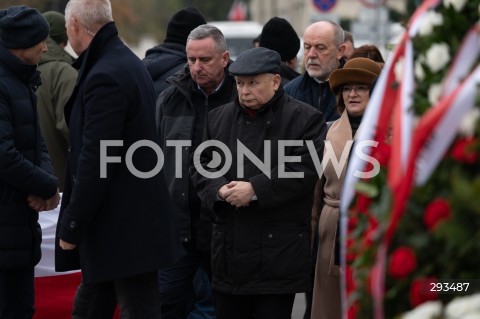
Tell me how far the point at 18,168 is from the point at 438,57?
338 cm

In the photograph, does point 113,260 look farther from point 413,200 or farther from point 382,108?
point 413,200

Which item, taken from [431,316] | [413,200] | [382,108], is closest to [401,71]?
[382,108]

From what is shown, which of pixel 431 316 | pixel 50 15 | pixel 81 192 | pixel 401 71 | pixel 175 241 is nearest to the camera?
pixel 431 316

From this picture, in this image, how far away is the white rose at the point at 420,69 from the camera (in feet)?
12.2

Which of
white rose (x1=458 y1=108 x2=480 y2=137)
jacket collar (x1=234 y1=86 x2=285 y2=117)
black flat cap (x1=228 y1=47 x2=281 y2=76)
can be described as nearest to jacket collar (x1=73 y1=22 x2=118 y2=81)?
black flat cap (x1=228 y1=47 x2=281 y2=76)

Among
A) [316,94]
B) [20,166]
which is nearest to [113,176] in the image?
[20,166]

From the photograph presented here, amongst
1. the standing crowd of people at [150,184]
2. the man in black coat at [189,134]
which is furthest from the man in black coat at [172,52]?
the standing crowd of people at [150,184]

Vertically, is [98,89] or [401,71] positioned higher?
[401,71]

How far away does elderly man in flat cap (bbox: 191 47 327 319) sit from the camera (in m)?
6.40

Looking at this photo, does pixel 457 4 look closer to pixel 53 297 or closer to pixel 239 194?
pixel 239 194

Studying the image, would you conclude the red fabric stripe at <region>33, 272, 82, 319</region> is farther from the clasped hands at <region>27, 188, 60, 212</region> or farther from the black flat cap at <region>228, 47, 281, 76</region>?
the black flat cap at <region>228, 47, 281, 76</region>

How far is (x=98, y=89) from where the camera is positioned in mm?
6027

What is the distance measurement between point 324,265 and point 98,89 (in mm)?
1684

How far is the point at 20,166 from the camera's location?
6.45 metres
